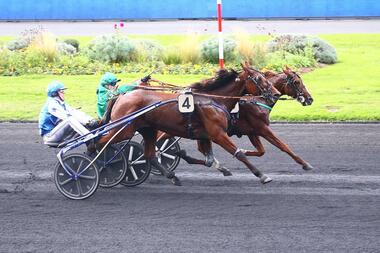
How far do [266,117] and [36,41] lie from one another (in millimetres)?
10698

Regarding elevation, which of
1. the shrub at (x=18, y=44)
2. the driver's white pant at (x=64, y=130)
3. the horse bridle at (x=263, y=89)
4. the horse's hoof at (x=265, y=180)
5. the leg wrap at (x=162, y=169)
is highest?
the horse bridle at (x=263, y=89)

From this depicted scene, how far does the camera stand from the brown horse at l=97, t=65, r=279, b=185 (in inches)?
355

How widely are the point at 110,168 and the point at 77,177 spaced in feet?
2.03

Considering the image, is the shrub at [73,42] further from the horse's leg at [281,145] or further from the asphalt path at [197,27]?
the horse's leg at [281,145]

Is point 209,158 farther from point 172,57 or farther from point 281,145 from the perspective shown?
point 172,57

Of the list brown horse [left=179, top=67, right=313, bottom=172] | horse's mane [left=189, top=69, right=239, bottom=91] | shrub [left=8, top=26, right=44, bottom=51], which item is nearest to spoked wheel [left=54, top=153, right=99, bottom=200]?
brown horse [left=179, top=67, right=313, bottom=172]

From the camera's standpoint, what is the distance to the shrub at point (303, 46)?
18.7 m

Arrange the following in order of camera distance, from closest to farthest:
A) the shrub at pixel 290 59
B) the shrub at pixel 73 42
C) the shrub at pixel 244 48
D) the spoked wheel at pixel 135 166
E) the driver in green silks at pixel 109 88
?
the spoked wheel at pixel 135 166 < the driver in green silks at pixel 109 88 < the shrub at pixel 290 59 < the shrub at pixel 244 48 < the shrub at pixel 73 42

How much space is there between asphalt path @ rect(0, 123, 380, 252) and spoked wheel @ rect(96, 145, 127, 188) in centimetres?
14

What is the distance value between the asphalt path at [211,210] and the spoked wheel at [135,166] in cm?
12

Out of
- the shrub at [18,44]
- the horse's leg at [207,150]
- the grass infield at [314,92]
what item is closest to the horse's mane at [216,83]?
the horse's leg at [207,150]

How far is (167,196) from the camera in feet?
29.1

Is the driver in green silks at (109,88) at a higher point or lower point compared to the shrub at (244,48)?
higher

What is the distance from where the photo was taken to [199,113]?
357 inches
